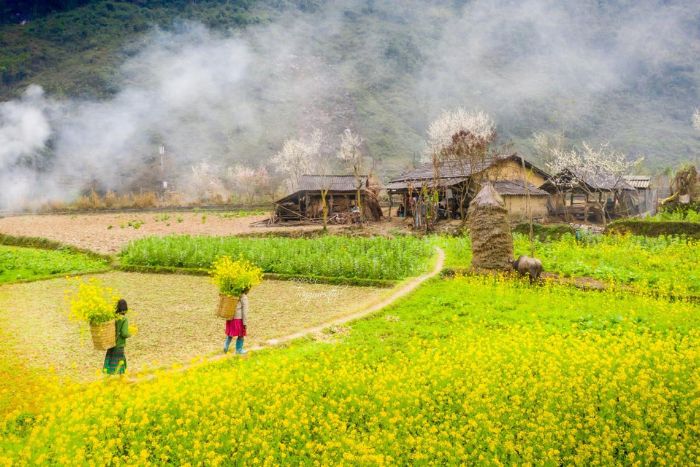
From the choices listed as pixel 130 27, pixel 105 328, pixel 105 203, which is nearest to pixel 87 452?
pixel 105 328

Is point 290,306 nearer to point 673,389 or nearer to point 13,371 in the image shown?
point 13,371

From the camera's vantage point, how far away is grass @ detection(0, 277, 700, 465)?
21.4 feet

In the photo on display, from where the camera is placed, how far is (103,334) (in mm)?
8461

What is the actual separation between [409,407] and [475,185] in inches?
1172

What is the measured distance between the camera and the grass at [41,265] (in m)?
21.0

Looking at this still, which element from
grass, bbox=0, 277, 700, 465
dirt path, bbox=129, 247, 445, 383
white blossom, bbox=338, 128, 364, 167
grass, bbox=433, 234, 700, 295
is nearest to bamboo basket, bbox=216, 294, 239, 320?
dirt path, bbox=129, 247, 445, 383

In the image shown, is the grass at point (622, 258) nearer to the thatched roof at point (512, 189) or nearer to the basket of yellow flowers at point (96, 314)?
the thatched roof at point (512, 189)

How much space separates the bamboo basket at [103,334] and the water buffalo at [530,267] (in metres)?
12.2

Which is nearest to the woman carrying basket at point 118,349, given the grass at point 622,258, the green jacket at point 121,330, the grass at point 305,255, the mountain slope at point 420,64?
the green jacket at point 121,330

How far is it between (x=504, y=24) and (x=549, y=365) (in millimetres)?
160771

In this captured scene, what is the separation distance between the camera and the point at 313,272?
19.4 metres

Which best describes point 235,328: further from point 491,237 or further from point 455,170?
point 455,170

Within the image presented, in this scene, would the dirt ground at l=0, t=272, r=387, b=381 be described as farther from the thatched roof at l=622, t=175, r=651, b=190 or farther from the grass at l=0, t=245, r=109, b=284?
the thatched roof at l=622, t=175, r=651, b=190

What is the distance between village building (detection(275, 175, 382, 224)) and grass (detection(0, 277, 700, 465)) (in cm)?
3101
